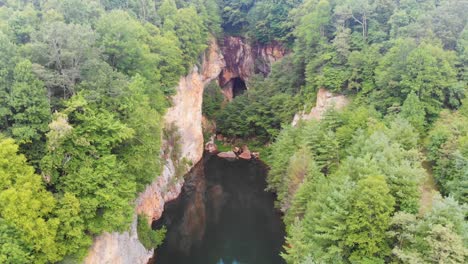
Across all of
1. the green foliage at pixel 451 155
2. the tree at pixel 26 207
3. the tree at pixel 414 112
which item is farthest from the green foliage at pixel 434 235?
the tree at pixel 26 207

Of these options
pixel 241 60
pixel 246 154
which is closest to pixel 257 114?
pixel 246 154

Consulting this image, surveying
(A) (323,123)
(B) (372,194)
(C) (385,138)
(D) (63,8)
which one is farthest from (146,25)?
(B) (372,194)

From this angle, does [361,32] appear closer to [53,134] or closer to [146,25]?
[146,25]

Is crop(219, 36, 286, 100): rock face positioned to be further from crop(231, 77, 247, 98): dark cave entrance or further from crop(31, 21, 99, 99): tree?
crop(31, 21, 99, 99): tree

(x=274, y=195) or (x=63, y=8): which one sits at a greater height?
(x=63, y=8)

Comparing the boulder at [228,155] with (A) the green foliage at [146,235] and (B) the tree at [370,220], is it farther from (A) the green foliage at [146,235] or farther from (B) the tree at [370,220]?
(B) the tree at [370,220]

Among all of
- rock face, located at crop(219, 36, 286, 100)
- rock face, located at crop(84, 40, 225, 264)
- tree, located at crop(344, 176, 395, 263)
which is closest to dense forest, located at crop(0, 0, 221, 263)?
rock face, located at crop(84, 40, 225, 264)

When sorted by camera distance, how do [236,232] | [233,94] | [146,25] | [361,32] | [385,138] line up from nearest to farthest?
[385,138], [236,232], [146,25], [361,32], [233,94]
